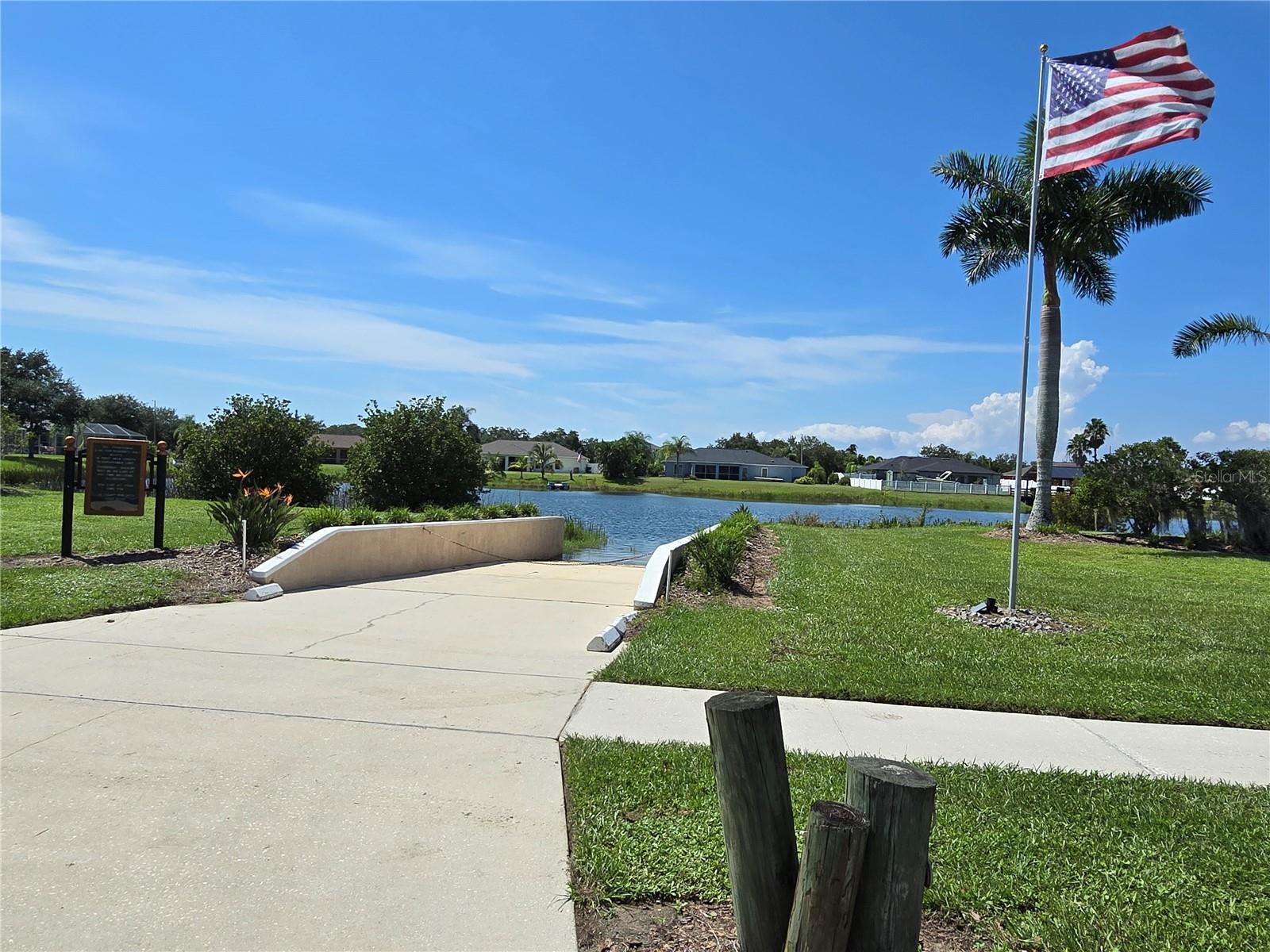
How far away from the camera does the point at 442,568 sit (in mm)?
13141

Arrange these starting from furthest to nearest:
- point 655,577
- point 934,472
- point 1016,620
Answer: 1. point 934,472
2. point 655,577
3. point 1016,620

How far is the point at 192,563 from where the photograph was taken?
10.5 meters

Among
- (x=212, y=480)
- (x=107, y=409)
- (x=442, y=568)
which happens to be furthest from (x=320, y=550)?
(x=107, y=409)

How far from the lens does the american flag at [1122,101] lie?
26.0 ft

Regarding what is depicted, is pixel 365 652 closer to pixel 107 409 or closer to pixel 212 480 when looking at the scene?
pixel 212 480

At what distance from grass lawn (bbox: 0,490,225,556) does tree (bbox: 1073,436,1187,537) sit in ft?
72.9

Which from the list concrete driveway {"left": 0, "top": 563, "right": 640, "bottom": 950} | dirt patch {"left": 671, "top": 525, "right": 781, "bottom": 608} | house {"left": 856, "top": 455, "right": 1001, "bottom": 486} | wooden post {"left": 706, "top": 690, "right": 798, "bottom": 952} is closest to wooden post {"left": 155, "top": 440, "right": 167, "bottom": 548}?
concrete driveway {"left": 0, "top": 563, "right": 640, "bottom": 950}

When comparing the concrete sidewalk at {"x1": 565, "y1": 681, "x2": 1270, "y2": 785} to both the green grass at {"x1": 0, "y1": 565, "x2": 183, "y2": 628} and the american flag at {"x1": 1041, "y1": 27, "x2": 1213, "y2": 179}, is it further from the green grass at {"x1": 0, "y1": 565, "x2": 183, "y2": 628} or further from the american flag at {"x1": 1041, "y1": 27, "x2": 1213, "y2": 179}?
the american flag at {"x1": 1041, "y1": 27, "x2": 1213, "y2": 179}

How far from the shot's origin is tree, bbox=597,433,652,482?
80250 millimetres

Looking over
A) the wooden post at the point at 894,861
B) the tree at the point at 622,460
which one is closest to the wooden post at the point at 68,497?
the wooden post at the point at 894,861

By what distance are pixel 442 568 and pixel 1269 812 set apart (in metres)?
11.0

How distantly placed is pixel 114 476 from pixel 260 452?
10525 millimetres

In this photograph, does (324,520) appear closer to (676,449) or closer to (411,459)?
(411,459)

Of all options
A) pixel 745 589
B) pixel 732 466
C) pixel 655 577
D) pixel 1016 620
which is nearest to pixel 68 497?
pixel 655 577
